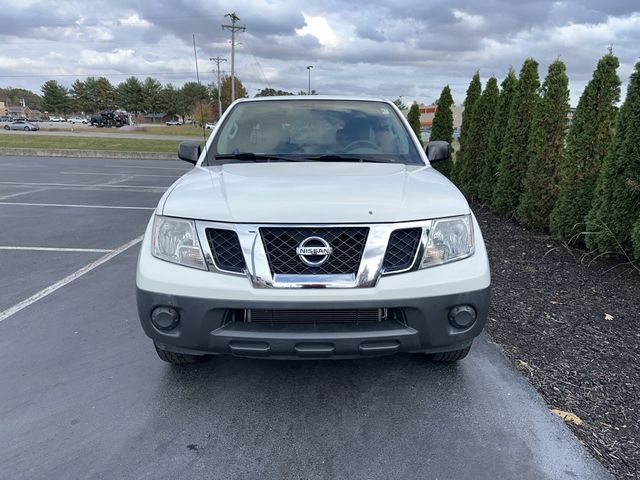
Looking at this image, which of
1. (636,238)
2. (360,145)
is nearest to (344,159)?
(360,145)

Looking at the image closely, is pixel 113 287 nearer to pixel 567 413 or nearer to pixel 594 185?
pixel 567 413

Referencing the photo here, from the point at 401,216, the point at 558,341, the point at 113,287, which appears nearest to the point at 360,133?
the point at 401,216

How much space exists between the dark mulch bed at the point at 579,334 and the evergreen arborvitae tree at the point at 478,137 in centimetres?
353

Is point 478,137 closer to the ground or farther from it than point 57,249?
farther from it

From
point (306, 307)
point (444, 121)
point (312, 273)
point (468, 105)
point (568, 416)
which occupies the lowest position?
point (568, 416)

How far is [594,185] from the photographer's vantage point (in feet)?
18.5

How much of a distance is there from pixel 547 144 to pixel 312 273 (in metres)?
5.40

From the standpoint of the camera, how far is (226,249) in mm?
2416

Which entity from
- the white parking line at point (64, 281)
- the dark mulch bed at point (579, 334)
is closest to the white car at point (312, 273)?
the dark mulch bed at point (579, 334)

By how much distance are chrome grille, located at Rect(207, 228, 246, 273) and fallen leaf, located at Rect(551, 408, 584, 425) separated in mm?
1902

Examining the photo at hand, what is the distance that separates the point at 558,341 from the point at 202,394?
2509mm

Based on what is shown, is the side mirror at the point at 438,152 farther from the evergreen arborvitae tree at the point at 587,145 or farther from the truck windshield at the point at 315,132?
the evergreen arborvitae tree at the point at 587,145

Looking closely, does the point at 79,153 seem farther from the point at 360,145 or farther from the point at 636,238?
the point at 636,238

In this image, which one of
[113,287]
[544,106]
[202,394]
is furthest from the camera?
[544,106]
